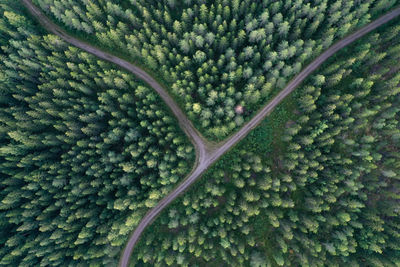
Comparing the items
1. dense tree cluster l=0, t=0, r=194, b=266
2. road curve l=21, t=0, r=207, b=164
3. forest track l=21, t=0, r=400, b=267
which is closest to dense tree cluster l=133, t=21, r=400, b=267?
forest track l=21, t=0, r=400, b=267

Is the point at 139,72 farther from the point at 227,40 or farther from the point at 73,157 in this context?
the point at 73,157

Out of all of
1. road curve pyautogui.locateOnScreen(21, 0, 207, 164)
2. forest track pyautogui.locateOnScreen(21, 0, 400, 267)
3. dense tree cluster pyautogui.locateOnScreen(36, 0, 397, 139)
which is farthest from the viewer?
road curve pyautogui.locateOnScreen(21, 0, 207, 164)

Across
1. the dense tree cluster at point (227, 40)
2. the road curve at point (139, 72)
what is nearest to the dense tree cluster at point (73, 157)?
the road curve at point (139, 72)

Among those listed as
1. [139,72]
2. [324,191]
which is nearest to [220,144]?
[324,191]

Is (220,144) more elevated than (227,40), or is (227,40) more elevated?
(227,40)

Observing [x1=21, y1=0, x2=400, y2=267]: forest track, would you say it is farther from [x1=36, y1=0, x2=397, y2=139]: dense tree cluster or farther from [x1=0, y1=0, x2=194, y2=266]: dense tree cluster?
[x1=0, y1=0, x2=194, y2=266]: dense tree cluster

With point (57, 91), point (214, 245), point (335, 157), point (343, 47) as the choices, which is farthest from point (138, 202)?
point (343, 47)
